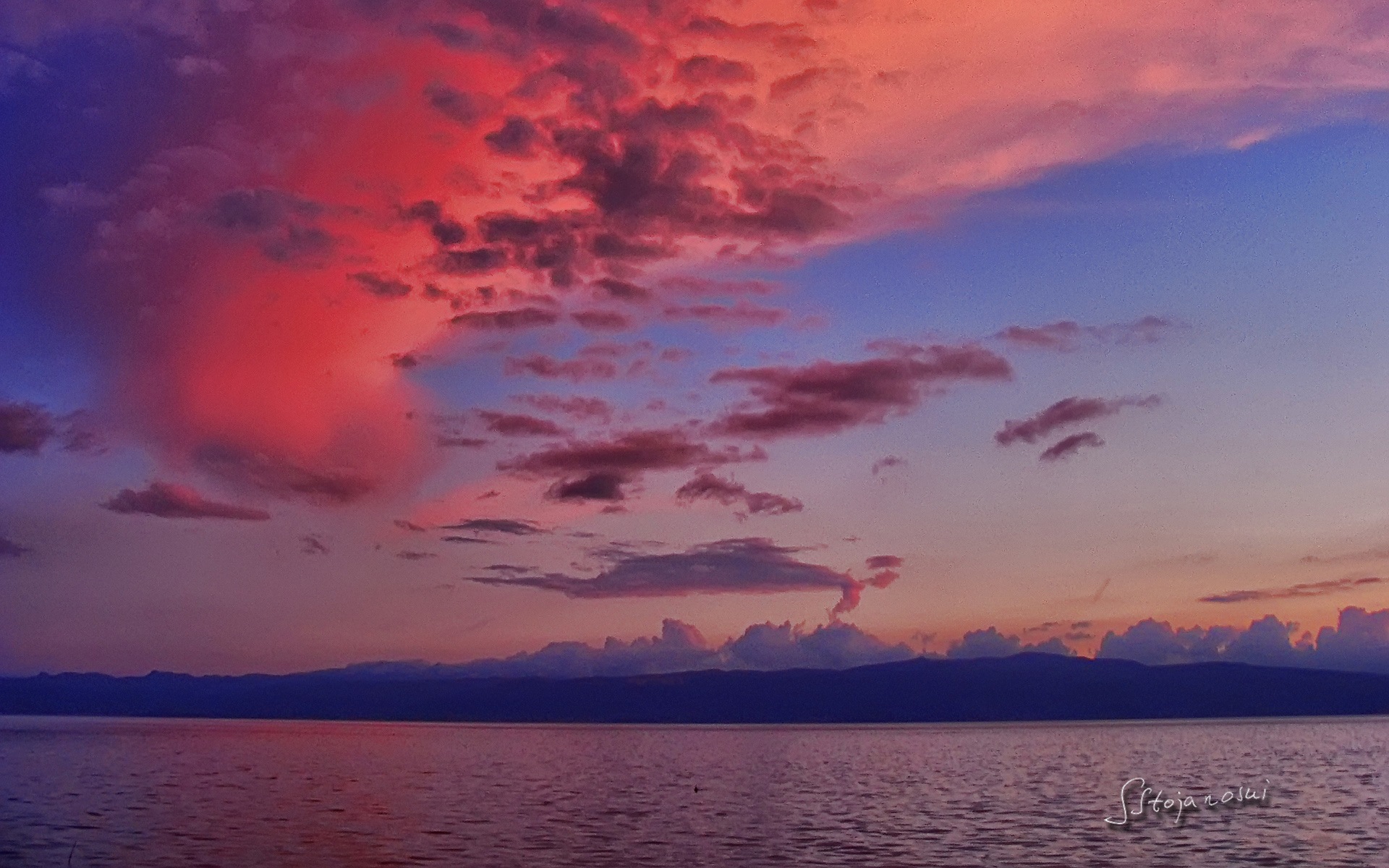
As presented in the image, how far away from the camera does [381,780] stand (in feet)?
421

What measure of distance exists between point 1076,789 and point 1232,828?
129 feet

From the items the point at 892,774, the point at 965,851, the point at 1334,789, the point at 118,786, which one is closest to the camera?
the point at 965,851

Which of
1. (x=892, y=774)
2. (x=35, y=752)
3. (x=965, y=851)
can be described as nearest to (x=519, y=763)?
(x=892, y=774)

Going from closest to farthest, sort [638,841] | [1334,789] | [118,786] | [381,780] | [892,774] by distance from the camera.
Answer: [638,841], [1334,789], [118,786], [381,780], [892,774]

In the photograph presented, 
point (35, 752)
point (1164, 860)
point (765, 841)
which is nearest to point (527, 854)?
point (765, 841)

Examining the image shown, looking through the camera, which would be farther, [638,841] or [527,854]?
[638,841]

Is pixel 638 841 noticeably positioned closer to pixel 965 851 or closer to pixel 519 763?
pixel 965 851

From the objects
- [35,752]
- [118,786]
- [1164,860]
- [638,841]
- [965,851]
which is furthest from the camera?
[35,752]

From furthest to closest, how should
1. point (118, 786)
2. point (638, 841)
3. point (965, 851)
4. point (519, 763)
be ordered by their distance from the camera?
1. point (519, 763)
2. point (118, 786)
3. point (638, 841)
4. point (965, 851)

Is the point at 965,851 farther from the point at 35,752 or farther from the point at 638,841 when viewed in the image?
the point at 35,752

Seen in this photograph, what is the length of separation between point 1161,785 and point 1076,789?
12134mm

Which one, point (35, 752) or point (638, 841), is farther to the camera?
point (35, 752)

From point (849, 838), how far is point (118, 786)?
256 ft

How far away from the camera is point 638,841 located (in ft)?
231
